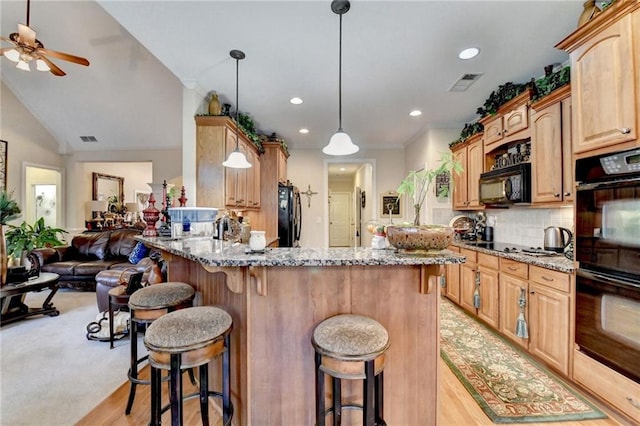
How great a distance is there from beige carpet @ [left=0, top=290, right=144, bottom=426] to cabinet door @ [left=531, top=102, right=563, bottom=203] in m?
4.03

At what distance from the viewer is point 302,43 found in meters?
2.49

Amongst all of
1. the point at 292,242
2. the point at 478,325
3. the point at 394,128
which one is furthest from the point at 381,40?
the point at 292,242

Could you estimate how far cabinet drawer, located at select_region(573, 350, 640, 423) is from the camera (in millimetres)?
1652

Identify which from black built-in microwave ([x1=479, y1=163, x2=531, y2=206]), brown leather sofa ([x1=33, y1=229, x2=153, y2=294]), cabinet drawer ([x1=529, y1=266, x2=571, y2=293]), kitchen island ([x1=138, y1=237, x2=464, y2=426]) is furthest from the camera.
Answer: brown leather sofa ([x1=33, y1=229, x2=153, y2=294])

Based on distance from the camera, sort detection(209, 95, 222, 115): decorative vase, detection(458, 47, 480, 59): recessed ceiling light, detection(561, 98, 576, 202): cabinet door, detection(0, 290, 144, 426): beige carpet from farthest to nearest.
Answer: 1. detection(209, 95, 222, 115): decorative vase
2. detection(458, 47, 480, 59): recessed ceiling light
3. detection(561, 98, 576, 202): cabinet door
4. detection(0, 290, 144, 426): beige carpet

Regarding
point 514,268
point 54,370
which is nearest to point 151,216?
point 54,370

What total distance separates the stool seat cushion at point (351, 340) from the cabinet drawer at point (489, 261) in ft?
7.18

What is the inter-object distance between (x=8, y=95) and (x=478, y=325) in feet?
30.1

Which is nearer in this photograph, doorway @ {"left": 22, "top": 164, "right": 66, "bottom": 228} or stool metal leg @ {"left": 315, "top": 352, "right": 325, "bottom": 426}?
stool metal leg @ {"left": 315, "top": 352, "right": 325, "bottom": 426}

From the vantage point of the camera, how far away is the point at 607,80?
1.76m

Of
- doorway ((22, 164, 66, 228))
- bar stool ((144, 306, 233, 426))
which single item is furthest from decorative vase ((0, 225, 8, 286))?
doorway ((22, 164, 66, 228))

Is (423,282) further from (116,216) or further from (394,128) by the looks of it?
(116,216)

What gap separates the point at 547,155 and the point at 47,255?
7.05 m

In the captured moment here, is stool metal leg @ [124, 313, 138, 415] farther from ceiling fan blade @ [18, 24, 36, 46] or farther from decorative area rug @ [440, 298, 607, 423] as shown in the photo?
ceiling fan blade @ [18, 24, 36, 46]
